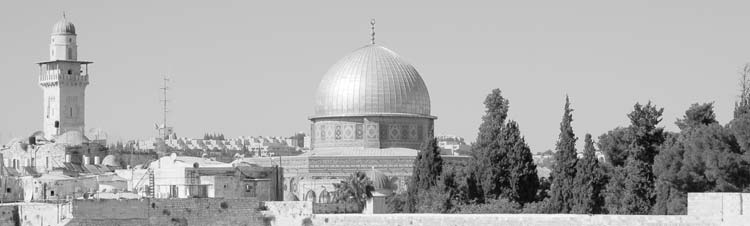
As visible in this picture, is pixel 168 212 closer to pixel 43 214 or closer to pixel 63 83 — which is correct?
pixel 43 214

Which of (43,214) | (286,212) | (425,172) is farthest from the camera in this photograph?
(425,172)

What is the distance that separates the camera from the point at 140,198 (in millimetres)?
38250

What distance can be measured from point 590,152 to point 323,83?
32727 millimetres

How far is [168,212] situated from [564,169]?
964 cm

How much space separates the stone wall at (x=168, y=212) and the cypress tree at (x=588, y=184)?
7.26m

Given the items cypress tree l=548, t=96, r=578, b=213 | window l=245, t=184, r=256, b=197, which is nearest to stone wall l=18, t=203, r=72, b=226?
window l=245, t=184, r=256, b=197

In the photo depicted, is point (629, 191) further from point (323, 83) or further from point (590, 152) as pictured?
point (323, 83)

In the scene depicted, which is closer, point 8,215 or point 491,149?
A: point 8,215

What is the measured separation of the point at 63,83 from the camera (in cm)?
8931

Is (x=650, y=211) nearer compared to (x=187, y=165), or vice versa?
(x=650, y=211)

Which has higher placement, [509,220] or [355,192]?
[355,192]

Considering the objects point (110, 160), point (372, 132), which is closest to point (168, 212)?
point (372, 132)

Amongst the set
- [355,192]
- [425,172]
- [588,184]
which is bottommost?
[355,192]

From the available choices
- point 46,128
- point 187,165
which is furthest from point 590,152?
point 46,128
